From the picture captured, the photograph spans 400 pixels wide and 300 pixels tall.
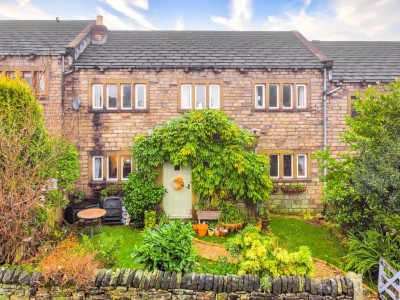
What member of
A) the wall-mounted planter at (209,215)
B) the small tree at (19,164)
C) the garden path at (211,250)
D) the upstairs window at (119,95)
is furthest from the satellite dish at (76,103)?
the garden path at (211,250)

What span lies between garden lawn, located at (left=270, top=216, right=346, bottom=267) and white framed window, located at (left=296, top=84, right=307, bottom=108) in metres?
6.09

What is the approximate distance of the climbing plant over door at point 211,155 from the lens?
12.0 m

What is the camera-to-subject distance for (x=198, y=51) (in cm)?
1602

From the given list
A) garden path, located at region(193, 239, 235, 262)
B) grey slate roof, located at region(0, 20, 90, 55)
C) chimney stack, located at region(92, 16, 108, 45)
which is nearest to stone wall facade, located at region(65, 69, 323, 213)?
grey slate roof, located at region(0, 20, 90, 55)

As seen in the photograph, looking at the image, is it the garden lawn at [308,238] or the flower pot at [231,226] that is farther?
the flower pot at [231,226]

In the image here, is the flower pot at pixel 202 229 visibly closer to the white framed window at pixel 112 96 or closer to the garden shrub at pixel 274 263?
the garden shrub at pixel 274 263

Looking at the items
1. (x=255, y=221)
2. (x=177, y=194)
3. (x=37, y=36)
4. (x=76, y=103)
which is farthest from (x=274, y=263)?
(x=37, y=36)

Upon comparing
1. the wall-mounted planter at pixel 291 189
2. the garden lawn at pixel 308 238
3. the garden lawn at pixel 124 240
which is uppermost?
the wall-mounted planter at pixel 291 189

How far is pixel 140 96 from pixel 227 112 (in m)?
4.75

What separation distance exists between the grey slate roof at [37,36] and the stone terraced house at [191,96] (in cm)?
10

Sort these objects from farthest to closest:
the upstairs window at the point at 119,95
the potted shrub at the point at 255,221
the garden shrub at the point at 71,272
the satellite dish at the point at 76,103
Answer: the upstairs window at the point at 119,95
the satellite dish at the point at 76,103
the potted shrub at the point at 255,221
the garden shrub at the point at 71,272

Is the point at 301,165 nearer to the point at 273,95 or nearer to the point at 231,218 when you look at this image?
the point at 273,95

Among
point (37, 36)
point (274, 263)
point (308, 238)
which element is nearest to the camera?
point (274, 263)

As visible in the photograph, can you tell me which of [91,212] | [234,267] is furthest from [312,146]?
[91,212]
